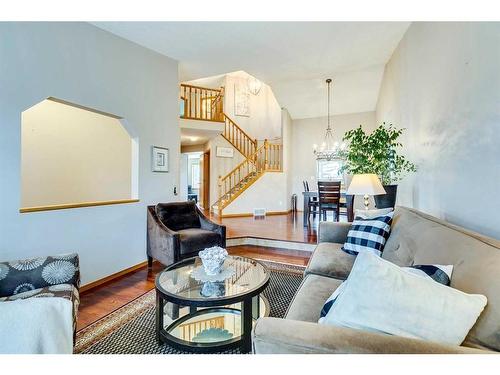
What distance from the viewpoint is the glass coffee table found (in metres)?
1.60

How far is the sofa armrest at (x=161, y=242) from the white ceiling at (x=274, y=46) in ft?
7.53

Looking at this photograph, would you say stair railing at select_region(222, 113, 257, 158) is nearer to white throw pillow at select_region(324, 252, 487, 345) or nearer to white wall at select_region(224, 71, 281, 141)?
white wall at select_region(224, 71, 281, 141)

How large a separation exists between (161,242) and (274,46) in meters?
3.07

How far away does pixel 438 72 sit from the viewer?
8.14 feet

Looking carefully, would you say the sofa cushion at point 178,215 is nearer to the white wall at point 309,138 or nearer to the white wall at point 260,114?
the white wall at point 309,138

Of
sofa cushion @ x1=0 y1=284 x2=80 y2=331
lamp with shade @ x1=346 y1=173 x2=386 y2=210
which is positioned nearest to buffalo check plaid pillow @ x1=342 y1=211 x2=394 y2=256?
lamp with shade @ x1=346 y1=173 x2=386 y2=210

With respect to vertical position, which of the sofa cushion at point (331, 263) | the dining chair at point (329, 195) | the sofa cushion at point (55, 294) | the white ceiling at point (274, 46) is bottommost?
the sofa cushion at point (55, 294)

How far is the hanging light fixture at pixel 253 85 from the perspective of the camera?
8531 mm

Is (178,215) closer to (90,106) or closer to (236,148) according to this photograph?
(90,106)

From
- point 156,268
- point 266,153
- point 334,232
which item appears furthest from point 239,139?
point 334,232

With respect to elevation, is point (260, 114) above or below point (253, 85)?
below

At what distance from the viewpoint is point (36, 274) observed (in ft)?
5.40

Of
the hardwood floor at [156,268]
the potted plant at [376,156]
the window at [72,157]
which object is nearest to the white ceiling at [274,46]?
the window at [72,157]
